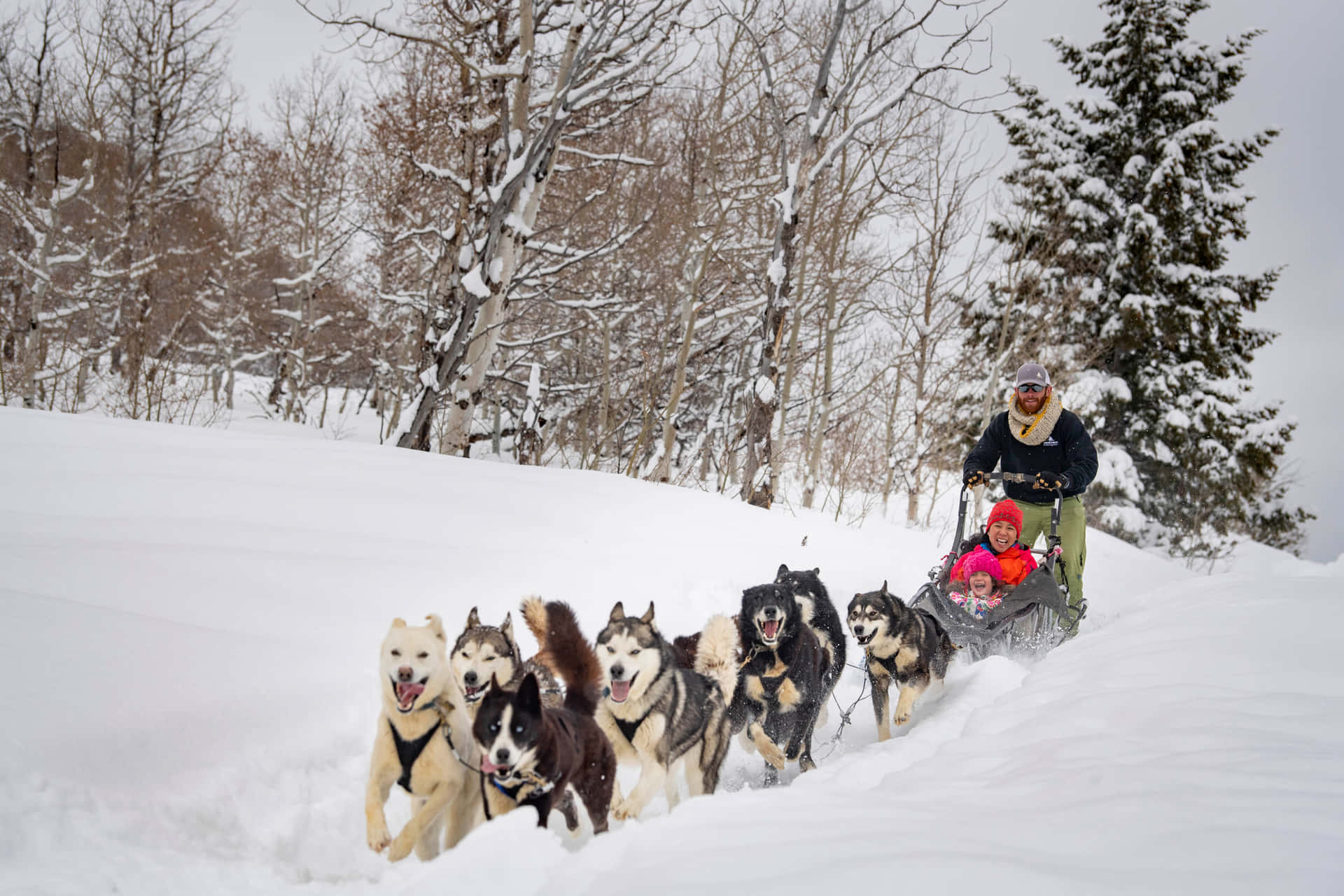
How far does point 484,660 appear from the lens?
2283 mm

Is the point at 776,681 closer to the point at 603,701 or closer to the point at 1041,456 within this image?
the point at 603,701

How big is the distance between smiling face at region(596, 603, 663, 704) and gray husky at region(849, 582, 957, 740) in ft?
5.06

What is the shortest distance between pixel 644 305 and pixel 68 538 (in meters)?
12.3

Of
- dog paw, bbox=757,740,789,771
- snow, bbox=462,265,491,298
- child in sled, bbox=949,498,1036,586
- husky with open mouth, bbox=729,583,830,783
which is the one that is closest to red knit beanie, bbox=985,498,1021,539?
child in sled, bbox=949,498,1036,586

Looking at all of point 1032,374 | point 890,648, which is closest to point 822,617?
point 890,648

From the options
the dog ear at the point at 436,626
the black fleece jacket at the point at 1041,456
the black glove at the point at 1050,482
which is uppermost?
the black fleece jacket at the point at 1041,456

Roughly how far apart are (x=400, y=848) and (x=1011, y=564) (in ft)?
14.5

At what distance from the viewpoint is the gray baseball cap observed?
A: 5.14m

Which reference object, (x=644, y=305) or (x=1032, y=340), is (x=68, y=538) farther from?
(x=1032, y=340)

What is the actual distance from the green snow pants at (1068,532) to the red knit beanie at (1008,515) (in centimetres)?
29

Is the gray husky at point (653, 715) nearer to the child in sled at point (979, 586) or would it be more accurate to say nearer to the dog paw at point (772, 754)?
the dog paw at point (772, 754)

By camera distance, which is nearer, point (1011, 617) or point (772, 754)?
point (772, 754)

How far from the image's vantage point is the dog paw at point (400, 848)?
172cm

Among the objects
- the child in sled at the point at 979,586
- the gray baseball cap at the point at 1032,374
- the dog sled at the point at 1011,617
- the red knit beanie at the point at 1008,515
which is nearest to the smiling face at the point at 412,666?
the dog sled at the point at 1011,617
